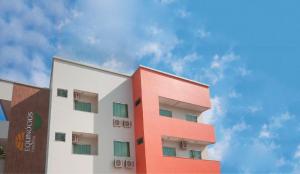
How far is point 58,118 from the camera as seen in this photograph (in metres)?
16.9

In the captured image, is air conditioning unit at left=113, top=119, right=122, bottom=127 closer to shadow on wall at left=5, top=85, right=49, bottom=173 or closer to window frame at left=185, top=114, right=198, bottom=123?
shadow on wall at left=5, top=85, right=49, bottom=173

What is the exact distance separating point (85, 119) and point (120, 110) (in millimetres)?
2309

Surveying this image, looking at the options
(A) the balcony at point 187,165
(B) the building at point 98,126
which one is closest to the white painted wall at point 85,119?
(B) the building at point 98,126

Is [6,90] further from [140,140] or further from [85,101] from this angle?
[140,140]

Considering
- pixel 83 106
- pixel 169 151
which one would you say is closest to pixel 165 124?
pixel 169 151

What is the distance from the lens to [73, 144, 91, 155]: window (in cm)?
1733

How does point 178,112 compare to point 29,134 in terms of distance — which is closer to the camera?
point 29,134

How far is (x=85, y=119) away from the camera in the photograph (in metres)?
17.8

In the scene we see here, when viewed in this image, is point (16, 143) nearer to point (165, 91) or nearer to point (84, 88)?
point (84, 88)

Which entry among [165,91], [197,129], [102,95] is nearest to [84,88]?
[102,95]

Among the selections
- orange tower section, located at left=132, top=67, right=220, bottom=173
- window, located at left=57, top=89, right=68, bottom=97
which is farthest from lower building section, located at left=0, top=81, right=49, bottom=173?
orange tower section, located at left=132, top=67, right=220, bottom=173

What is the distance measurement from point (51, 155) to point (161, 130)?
20.0 feet

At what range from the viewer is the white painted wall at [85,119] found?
16.3 metres

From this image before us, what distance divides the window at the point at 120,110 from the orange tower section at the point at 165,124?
59 cm
